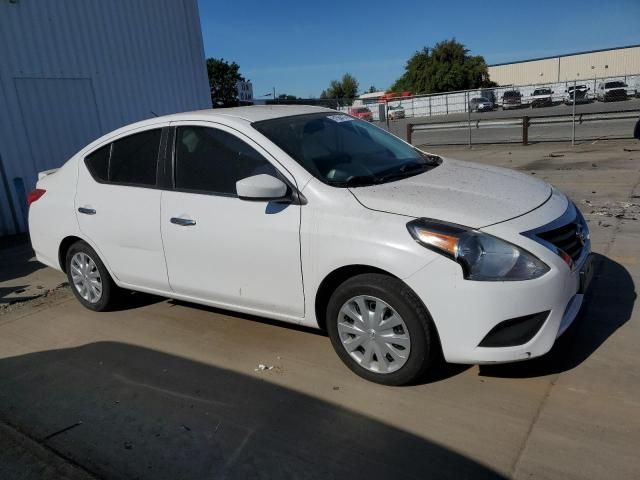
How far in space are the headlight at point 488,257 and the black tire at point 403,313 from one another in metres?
0.33

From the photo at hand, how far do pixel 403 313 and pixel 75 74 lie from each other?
28.9 ft

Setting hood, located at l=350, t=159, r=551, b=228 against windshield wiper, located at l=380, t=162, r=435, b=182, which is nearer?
hood, located at l=350, t=159, r=551, b=228

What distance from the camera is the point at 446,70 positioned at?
70.1m

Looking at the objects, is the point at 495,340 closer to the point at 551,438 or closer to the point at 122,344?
the point at 551,438

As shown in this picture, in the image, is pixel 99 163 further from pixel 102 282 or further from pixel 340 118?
pixel 340 118

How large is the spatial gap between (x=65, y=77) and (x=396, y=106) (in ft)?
111

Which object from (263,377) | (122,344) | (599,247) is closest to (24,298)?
(122,344)

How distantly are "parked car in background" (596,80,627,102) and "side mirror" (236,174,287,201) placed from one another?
35.3m

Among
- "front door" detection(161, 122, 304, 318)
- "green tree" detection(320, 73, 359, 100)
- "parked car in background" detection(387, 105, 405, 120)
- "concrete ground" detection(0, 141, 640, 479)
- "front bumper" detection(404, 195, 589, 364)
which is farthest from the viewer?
"green tree" detection(320, 73, 359, 100)

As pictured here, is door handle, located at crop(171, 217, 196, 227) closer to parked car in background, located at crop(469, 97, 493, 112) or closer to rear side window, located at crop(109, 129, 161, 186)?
rear side window, located at crop(109, 129, 161, 186)

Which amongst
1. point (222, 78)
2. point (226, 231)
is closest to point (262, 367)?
point (226, 231)

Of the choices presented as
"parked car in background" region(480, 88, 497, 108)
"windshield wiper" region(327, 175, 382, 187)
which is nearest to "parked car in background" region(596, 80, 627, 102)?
"parked car in background" region(480, 88, 497, 108)

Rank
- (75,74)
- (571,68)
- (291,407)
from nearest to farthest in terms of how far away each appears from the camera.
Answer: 1. (291,407)
2. (75,74)
3. (571,68)

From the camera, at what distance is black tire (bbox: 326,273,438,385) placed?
3000 mm
